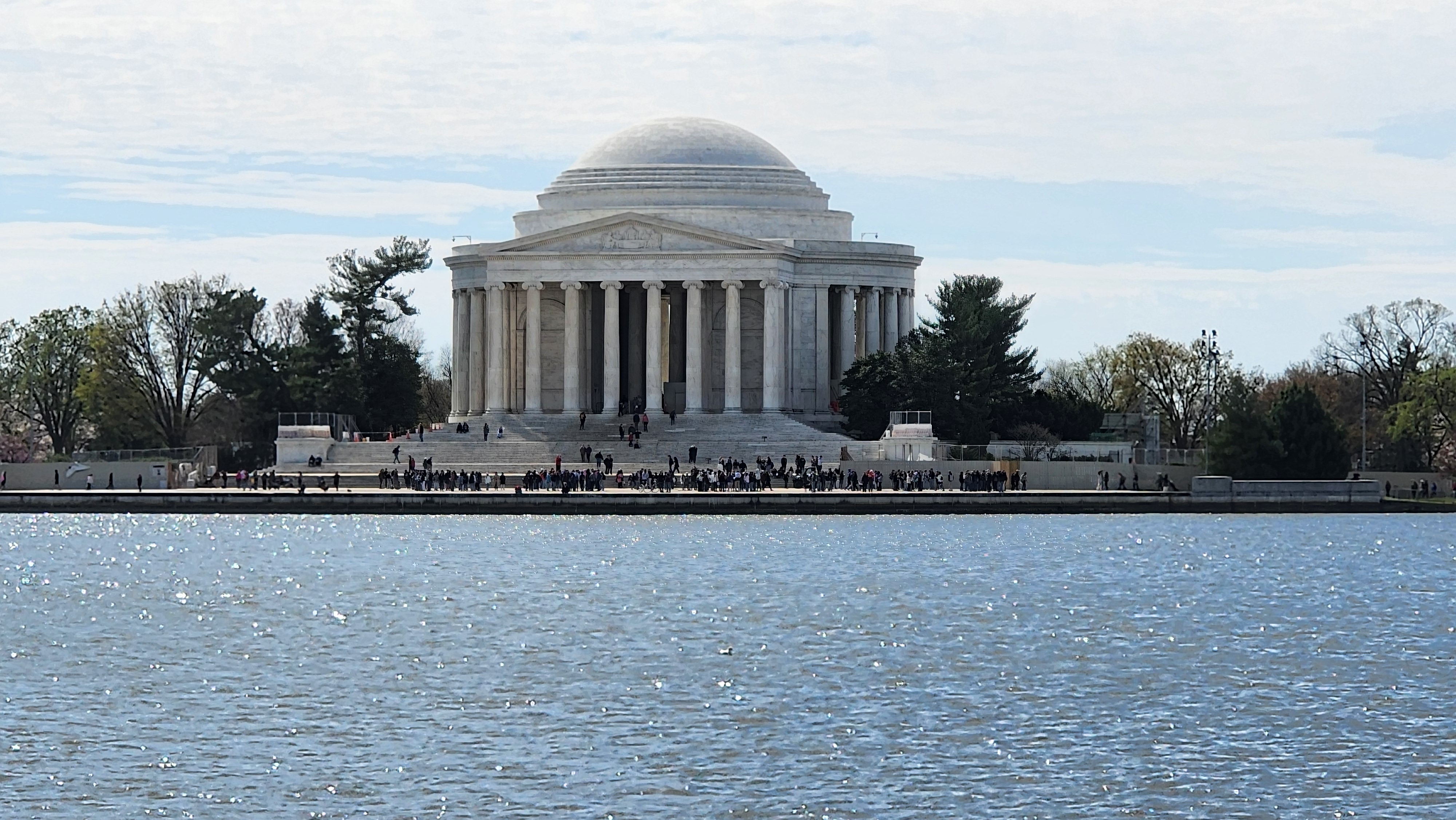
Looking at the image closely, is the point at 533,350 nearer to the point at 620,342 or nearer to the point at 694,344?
the point at 620,342

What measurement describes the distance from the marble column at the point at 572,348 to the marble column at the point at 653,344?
301 centimetres

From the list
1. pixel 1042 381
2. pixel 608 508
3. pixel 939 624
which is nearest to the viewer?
pixel 939 624

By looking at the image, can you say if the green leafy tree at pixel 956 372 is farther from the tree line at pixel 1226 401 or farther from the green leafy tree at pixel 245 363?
the green leafy tree at pixel 245 363

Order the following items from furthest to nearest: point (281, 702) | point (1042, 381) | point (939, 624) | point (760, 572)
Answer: point (1042, 381) < point (760, 572) < point (939, 624) < point (281, 702)

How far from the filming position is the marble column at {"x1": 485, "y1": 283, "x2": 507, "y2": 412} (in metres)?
115

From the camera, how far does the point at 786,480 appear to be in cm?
9594

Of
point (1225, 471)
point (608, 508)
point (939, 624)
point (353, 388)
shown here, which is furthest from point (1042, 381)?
point (939, 624)

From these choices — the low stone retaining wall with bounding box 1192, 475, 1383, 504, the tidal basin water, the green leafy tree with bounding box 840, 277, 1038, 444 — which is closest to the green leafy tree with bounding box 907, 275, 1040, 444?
the green leafy tree with bounding box 840, 277, 1038, 444

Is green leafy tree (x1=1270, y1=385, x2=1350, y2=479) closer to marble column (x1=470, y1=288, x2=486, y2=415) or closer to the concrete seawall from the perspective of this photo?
the concrete seawall

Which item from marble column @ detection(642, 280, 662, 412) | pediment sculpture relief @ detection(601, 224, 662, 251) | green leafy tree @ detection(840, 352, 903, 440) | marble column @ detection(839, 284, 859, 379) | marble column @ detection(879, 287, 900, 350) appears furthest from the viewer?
marble column @ detection(879, 287, 900, 350)

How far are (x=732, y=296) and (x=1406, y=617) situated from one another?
60.5 m

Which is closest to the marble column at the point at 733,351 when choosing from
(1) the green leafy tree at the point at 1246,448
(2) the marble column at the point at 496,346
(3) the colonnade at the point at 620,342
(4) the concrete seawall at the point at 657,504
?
(3) the colonnade at the point at 620,342

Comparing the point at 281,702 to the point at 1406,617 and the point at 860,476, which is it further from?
the point at 860,476

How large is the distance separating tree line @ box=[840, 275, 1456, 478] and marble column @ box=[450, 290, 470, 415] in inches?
709
